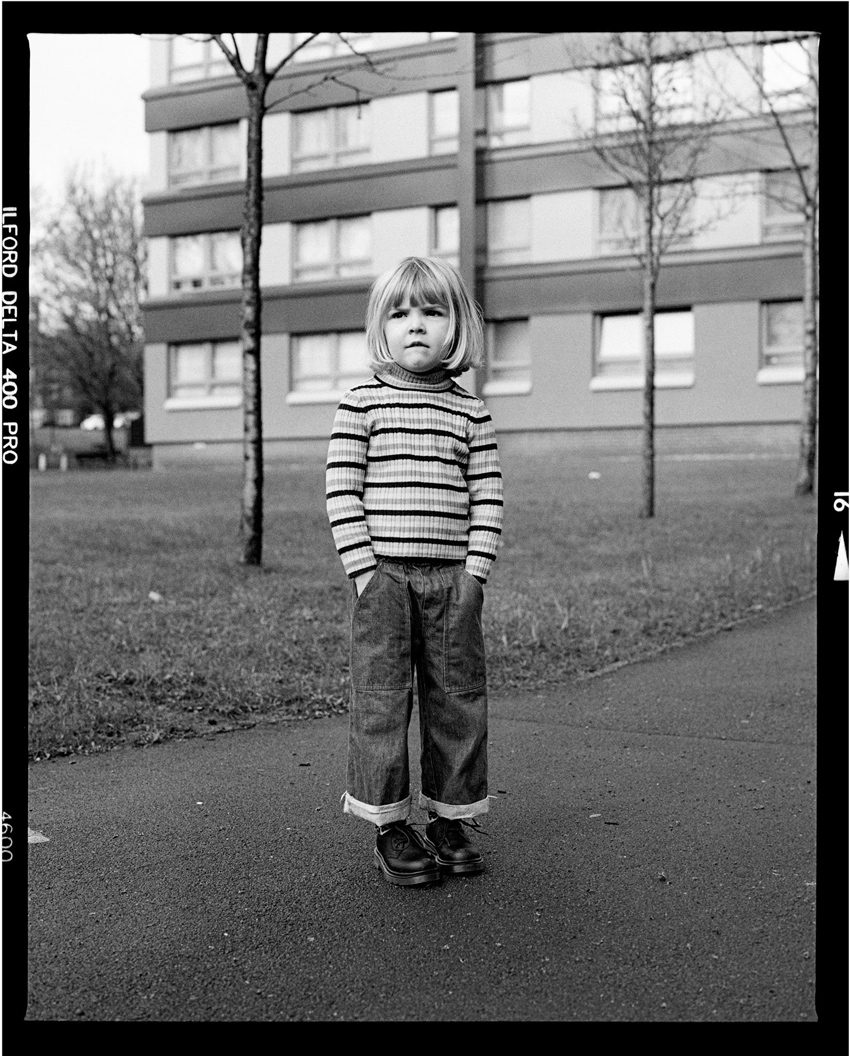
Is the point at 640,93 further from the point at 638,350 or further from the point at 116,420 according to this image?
the point at 116,420

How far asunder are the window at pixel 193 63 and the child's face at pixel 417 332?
105 ft

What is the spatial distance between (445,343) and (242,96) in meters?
31.9

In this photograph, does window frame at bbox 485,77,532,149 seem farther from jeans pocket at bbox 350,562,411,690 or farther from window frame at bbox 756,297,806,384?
jeans pocket at bbox 350,562,411,690

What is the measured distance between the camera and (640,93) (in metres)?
18.4

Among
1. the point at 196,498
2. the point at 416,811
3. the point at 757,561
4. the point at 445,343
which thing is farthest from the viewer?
the point at 196,498

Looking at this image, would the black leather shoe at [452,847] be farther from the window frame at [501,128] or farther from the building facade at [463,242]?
the window frame at [501,128]

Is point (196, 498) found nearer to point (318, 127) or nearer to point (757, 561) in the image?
point (757, 561)

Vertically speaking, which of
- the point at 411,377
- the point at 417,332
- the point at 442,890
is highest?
the point at 417,332

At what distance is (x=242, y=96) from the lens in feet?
109

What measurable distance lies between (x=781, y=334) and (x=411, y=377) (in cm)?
2721

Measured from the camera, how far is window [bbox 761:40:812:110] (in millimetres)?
15486

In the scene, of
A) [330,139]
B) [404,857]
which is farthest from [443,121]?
[404,857]

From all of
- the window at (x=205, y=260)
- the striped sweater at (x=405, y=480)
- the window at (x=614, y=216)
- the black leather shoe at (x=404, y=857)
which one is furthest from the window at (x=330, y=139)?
the black leather shoe at (x=404, y=857)

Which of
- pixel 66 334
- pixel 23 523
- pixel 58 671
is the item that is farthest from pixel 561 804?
pixel 66 334
